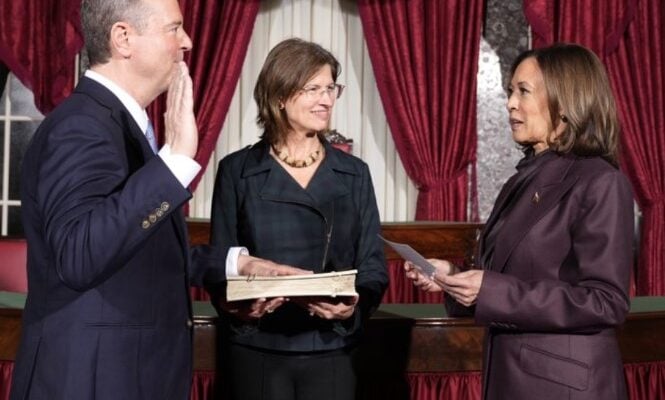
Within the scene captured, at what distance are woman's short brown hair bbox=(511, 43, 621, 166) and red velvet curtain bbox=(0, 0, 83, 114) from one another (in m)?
4.94

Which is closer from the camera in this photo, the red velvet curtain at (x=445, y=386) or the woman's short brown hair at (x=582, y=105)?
the woman's short brown hair at (x=582, y=105)

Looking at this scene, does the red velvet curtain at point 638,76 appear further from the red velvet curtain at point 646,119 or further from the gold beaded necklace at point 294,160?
the gold beaded necklace at point 294,160

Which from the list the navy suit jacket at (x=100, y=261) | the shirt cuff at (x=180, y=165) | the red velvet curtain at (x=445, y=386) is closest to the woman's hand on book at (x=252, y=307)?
the navy suit jacket at (x=100, y=261)

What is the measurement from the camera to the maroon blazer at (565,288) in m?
2.04

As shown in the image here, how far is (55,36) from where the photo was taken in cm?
664

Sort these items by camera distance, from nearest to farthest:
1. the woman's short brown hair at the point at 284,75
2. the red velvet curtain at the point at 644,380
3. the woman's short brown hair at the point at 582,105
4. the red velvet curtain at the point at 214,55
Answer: the woman's short brown hair at the point at 582,105 < the woman's short brown hair at the point at 284,75 < the red velvet curtain at the point at 644,380 < the red velvet curtain at the point at 214,55

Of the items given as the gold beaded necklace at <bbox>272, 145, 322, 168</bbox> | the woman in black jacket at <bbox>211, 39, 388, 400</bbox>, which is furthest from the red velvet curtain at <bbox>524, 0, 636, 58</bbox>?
the gold beaded necklace at <bbox>272, 145, 322, 168</bbox>

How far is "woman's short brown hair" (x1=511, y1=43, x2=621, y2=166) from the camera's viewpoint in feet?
7.09

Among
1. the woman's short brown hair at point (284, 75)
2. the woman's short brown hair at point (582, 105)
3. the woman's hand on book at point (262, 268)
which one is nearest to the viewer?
the woman's short brown hair at point (582, 105)

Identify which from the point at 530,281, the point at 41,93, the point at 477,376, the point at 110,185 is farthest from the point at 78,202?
the point at 41,93

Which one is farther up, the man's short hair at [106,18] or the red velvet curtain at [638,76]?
the red velvet curtain at [638,76]

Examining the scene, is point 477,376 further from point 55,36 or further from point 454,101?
point 55,36

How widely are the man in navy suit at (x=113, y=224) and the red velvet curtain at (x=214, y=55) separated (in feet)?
15.6

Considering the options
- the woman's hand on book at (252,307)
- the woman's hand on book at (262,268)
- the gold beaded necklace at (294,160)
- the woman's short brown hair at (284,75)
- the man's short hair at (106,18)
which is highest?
the woman's short brown hair at (284,75)
